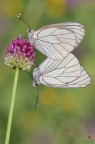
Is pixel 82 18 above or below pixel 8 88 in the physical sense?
above

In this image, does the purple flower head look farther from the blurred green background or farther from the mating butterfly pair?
the blurred green background

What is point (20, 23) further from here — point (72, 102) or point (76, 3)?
point (76, 3)

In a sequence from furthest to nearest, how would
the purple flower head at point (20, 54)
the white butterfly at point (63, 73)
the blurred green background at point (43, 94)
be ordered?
the blurred green background at point (43, 94) → the white butterfly at point (63, 73) → the purple flower head at point (20, 54)

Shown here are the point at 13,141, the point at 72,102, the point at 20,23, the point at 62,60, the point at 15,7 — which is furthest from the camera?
the point at 15,7

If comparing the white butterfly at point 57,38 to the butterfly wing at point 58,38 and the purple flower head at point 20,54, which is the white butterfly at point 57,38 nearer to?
the butterfly wing at point 58,38

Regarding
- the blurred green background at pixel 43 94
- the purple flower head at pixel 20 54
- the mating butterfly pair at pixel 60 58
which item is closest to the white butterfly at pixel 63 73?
the mating butterfly pair at pixel 60 58

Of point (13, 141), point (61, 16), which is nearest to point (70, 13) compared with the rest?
point (61, 16)
